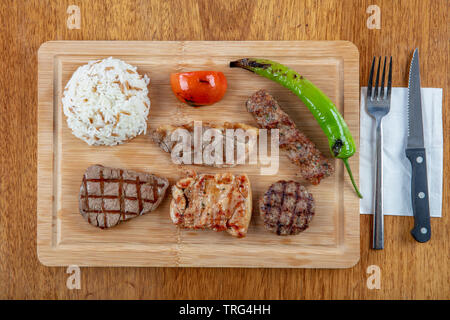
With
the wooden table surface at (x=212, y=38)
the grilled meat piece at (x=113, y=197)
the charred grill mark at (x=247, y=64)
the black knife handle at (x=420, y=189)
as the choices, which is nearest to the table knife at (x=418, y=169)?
the black knife handle at (x=420, y=189)

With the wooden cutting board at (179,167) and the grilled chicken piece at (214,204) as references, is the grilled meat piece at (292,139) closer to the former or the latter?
the wooden cutting board at (179,167)

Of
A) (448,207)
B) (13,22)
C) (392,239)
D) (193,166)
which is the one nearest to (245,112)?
(193,166)

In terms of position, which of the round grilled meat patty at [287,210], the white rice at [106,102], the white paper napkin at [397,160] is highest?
the white rice at [106,102]

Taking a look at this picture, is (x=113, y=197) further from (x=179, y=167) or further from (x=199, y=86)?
(x=199, y=86)

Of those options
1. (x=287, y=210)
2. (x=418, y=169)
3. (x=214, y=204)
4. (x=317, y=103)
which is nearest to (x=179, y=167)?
(x=214, y=204)

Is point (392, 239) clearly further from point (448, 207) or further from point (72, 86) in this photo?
point (72, 86)
